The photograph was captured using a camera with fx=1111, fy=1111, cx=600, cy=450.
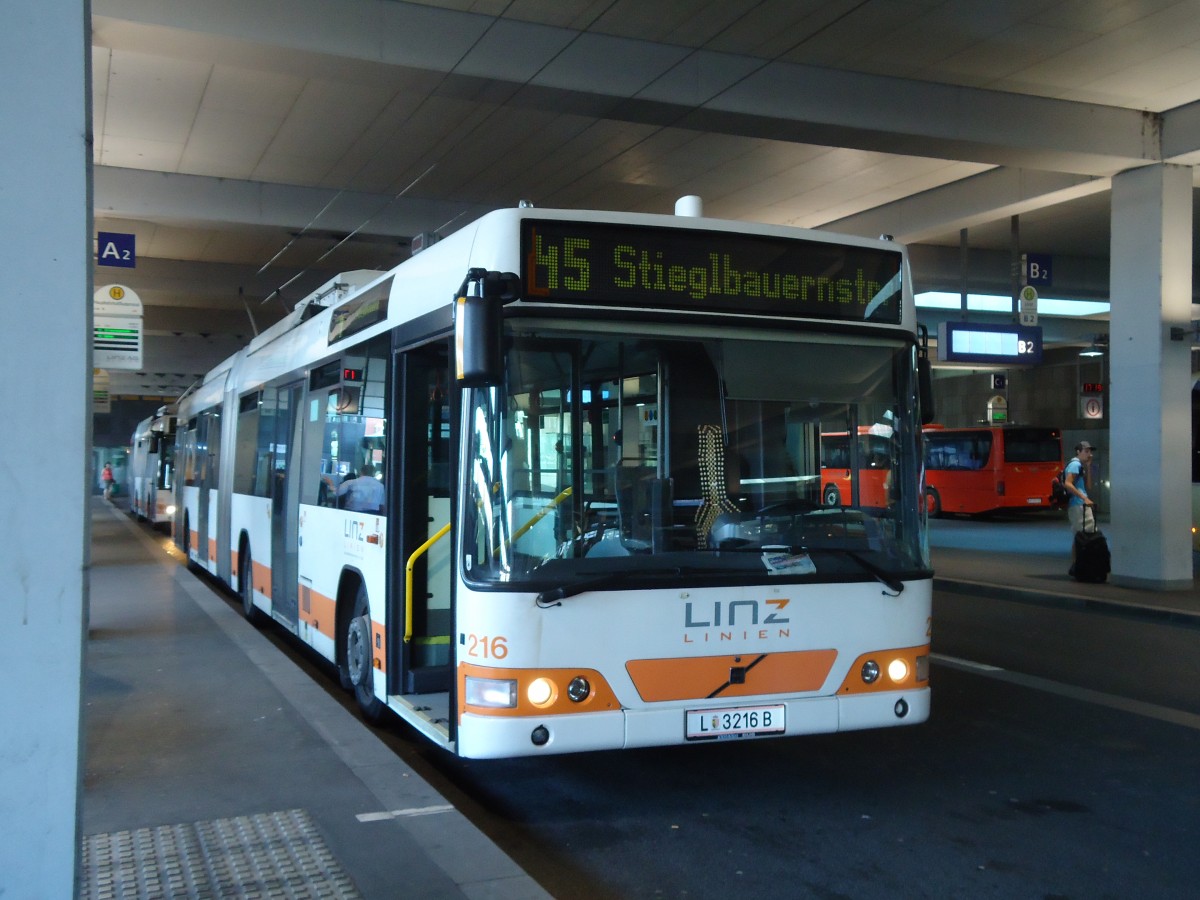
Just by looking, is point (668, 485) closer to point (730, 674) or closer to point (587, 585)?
point (587, 585)

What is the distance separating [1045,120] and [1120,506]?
5.05m

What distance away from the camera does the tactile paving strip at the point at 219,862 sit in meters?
4.17

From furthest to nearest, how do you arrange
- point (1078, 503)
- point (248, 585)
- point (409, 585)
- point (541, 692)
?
point (1078, 503), point (248, 585), point (409, 585), point (541, 692)

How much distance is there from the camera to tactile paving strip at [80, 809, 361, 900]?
4.17 meters

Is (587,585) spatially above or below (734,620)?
above

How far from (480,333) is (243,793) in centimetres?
259

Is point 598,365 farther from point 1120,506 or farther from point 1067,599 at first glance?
point 1120,506

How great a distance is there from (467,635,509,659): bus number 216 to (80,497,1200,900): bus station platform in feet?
2.39

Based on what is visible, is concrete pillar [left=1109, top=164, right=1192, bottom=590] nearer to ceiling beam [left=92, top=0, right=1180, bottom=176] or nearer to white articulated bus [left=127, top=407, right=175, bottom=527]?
ceiling beam [left=92, top=0, right=1180, bottom=176]

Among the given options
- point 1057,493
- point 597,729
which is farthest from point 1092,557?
point 1057,493

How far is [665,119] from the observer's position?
492 inches

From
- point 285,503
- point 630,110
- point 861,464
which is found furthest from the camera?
point 630,110

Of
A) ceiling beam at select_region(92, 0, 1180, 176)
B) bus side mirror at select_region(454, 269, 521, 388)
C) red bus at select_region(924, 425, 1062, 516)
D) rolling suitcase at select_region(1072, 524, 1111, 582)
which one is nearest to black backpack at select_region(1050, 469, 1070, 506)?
red bus at select_region(924, 425, 1062, 516)

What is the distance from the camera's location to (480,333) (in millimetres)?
4910
